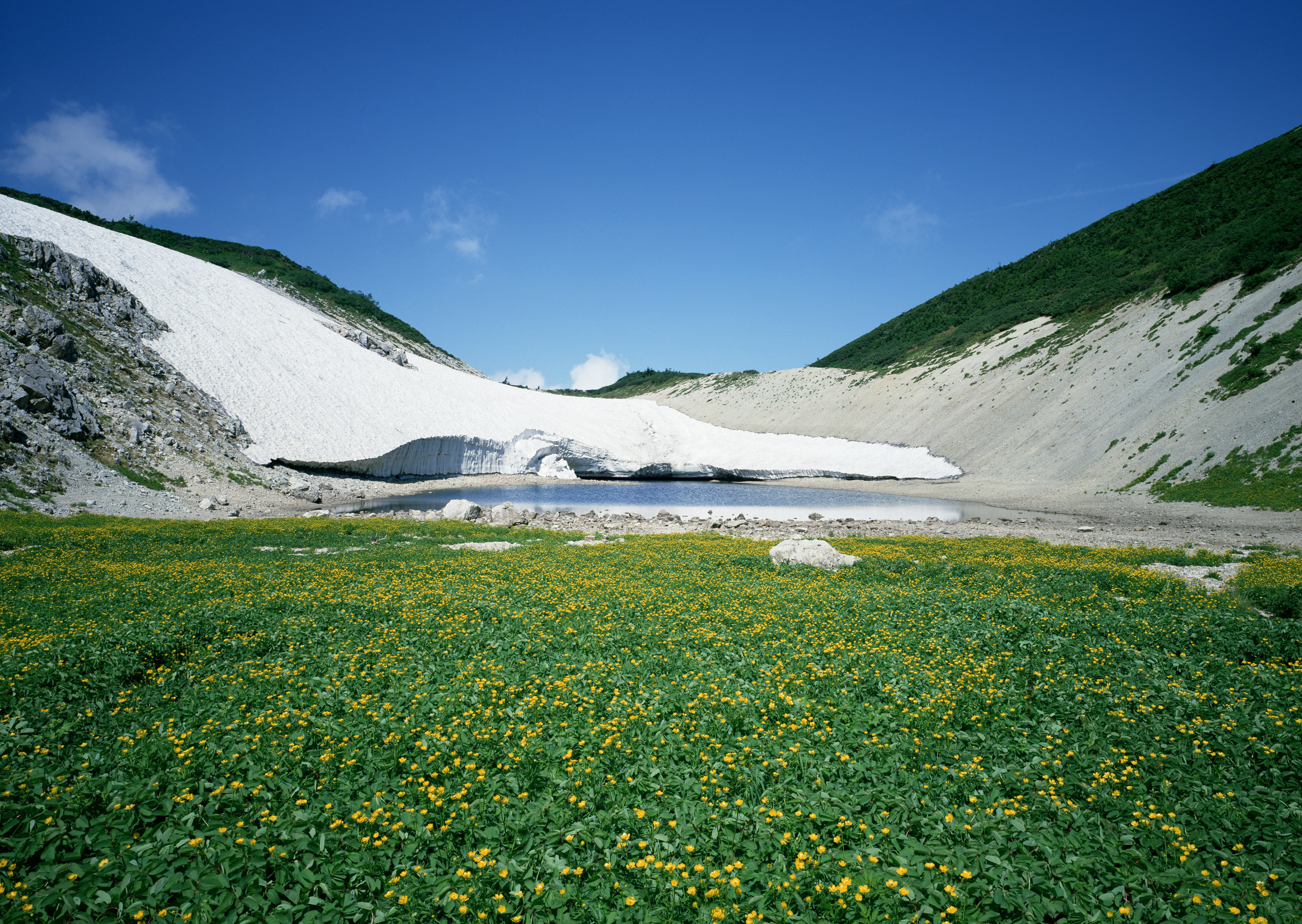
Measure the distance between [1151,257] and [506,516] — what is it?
83104 mm

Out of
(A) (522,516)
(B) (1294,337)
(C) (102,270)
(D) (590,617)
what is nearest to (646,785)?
(D) (590,617)

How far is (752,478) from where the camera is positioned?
223ft

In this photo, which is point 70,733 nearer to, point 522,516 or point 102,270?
point 522,516

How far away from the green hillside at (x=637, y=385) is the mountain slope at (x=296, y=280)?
40381mm

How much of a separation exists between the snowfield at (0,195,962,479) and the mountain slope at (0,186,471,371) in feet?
68.8

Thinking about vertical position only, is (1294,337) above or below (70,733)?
above

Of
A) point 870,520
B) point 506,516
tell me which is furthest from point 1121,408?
point 506,516

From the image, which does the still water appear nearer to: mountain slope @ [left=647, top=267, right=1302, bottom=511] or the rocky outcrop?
mountain slope @ [left=647, top=267, right=1302, bottom=511]

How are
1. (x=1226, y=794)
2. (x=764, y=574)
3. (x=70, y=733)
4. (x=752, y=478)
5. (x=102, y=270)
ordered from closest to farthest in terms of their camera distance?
(x=1226, y=794)
(x=70, y=733)
(x=764, y=574)
(x=102, y=270)
(x=752, y=478)

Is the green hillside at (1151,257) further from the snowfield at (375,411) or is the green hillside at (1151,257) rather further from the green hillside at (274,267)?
the green hillside at (274,267)

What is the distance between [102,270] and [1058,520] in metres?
70.1

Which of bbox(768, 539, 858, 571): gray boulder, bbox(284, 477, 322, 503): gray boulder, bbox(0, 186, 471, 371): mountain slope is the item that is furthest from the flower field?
bbox(0, 186, 471, 371): mountain slope

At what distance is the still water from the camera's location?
38.7 meters

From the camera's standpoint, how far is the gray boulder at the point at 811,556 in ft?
56.0
